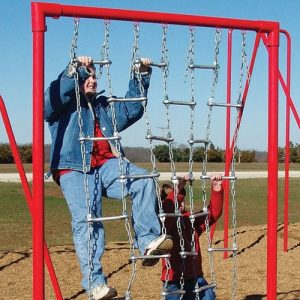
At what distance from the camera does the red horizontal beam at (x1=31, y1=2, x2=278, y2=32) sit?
14.0 feet

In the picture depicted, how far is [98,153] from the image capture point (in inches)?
190

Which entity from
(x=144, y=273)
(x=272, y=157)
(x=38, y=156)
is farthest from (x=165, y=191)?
(x=144, y=273)

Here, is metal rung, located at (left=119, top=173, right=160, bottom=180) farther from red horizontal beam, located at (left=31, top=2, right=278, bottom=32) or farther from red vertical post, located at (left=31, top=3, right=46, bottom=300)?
red horizontal beam, located at (left=31, top=2, right=278, bottom=32)

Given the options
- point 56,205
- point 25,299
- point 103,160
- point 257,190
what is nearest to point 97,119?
point 103,160

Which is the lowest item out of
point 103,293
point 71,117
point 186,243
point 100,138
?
point 103,293

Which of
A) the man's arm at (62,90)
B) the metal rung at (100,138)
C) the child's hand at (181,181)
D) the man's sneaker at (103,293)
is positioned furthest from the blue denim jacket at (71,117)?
the man's sneaker at (103,293)

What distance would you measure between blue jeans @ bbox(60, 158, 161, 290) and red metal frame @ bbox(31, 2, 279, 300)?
0.45 metres

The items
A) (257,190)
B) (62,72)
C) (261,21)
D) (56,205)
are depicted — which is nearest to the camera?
(62,72)

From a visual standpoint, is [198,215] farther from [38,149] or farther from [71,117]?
[38,149]

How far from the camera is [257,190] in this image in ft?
76.1

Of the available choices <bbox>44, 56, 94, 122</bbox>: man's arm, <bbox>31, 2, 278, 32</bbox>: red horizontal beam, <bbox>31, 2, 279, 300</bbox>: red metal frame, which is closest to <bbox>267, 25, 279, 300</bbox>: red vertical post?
<bbox>31, 2, 279, 300</bbox>: red metal frame

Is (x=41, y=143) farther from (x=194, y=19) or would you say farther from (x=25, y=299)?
(x=25, y=299)

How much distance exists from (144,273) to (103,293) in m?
3.91

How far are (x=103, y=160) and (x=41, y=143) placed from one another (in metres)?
0.71
